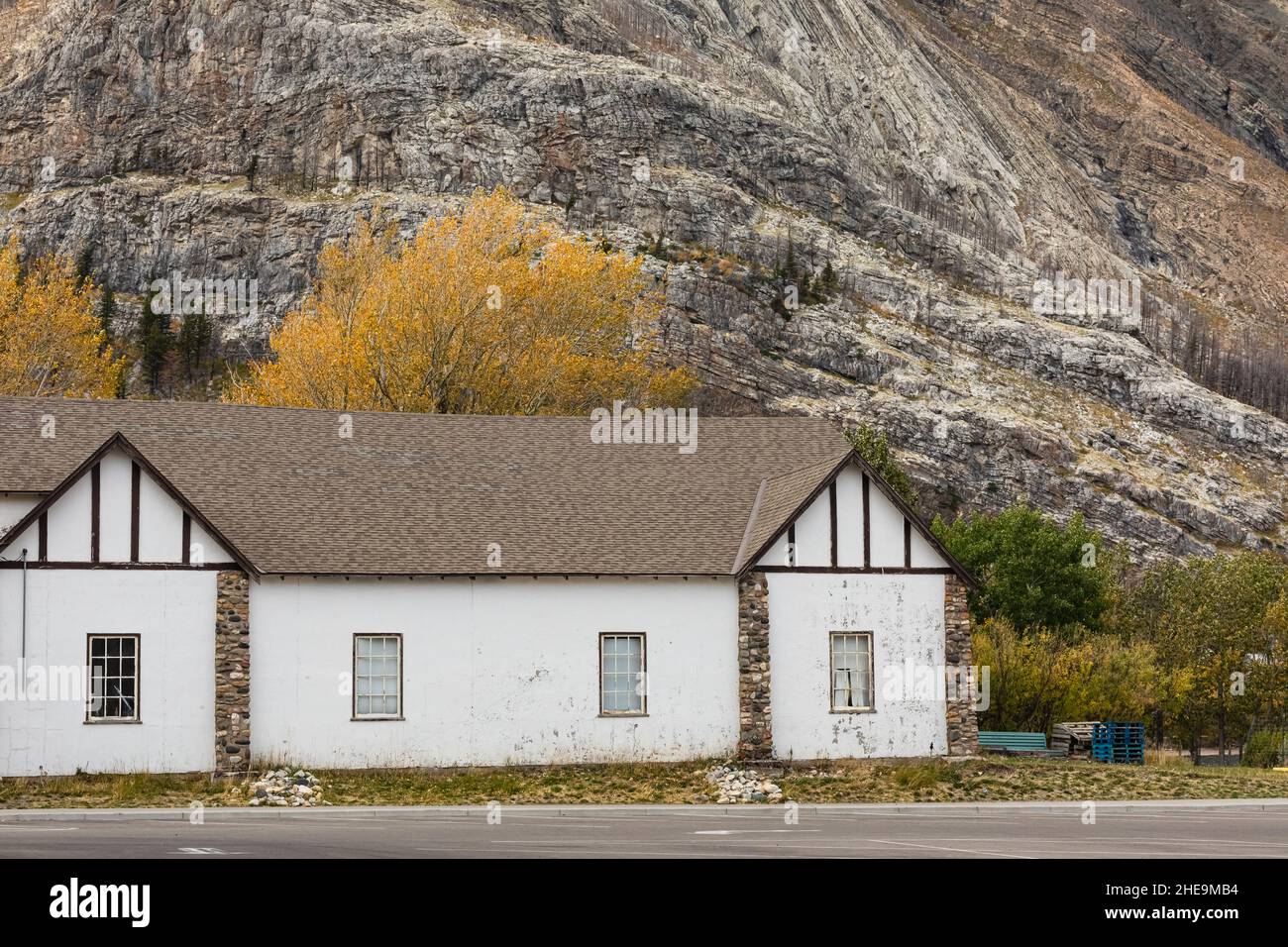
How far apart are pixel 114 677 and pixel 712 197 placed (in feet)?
362

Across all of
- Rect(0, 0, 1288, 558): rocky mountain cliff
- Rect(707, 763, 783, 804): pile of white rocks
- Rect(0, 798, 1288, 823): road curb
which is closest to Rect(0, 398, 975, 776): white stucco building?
Rect(707, 763, 783, 804): pile of white rocks

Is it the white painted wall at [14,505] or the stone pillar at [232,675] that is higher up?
the white painted wall at [14,505]

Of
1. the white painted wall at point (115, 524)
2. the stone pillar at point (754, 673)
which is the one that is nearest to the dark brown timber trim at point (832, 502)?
the stone pillar at point (754, 673)

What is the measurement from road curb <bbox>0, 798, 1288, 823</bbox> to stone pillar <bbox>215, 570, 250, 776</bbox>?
2.76m

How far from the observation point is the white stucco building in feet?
99.1

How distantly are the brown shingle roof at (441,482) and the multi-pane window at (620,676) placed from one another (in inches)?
61.7

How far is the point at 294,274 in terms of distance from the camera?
12875cm

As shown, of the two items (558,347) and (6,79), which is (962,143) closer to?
(6,79)

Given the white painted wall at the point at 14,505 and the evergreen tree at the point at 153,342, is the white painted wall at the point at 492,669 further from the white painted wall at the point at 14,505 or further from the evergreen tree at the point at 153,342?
the evergreen tree at the point at 153,342

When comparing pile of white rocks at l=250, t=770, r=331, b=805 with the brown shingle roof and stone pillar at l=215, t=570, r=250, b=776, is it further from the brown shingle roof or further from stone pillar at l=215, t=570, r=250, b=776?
the brown shingle roof

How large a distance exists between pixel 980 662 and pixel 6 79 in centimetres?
13385

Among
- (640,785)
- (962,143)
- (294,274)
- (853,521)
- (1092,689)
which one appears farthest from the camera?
(962,143)

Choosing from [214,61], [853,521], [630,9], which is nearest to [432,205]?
[214,61]

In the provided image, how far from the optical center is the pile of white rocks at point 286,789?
28.0m
